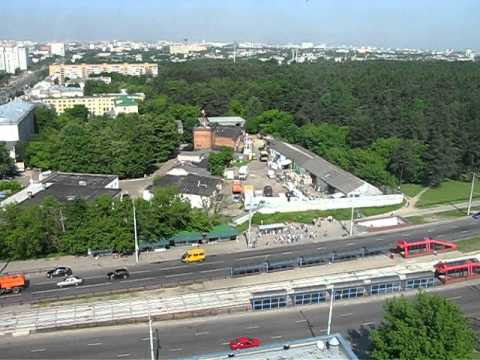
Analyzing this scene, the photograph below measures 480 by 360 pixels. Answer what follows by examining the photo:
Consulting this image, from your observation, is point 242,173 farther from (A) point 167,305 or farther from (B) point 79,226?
(A) point 167,305

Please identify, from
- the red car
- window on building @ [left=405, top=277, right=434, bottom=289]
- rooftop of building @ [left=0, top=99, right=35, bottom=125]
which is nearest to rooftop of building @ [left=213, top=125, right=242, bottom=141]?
rooftop of building @ [left=0, top=99, right=35, bottom=125]

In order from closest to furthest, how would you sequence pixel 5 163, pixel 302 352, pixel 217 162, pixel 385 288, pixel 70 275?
pixel 302 352 → pixel 385 288 → pixel 70 275 → pixel 5 163 → pixel 217 162

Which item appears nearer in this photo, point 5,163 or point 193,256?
point 193,256

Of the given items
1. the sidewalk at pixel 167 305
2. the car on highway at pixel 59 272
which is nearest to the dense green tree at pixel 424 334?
the sidewalk at pixel 167 305

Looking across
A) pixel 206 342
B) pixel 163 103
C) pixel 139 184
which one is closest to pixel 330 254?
pixel 206 342

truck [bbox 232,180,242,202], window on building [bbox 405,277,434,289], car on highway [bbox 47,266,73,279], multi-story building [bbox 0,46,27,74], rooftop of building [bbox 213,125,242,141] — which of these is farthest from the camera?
multi-story building [bbox 0,46,27,74]

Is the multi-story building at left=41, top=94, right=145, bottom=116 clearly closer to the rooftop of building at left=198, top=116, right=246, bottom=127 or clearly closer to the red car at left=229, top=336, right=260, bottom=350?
the rooftop of building at left=198, top=116, right=246, bottom=127

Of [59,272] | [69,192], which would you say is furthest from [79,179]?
[59,272]
